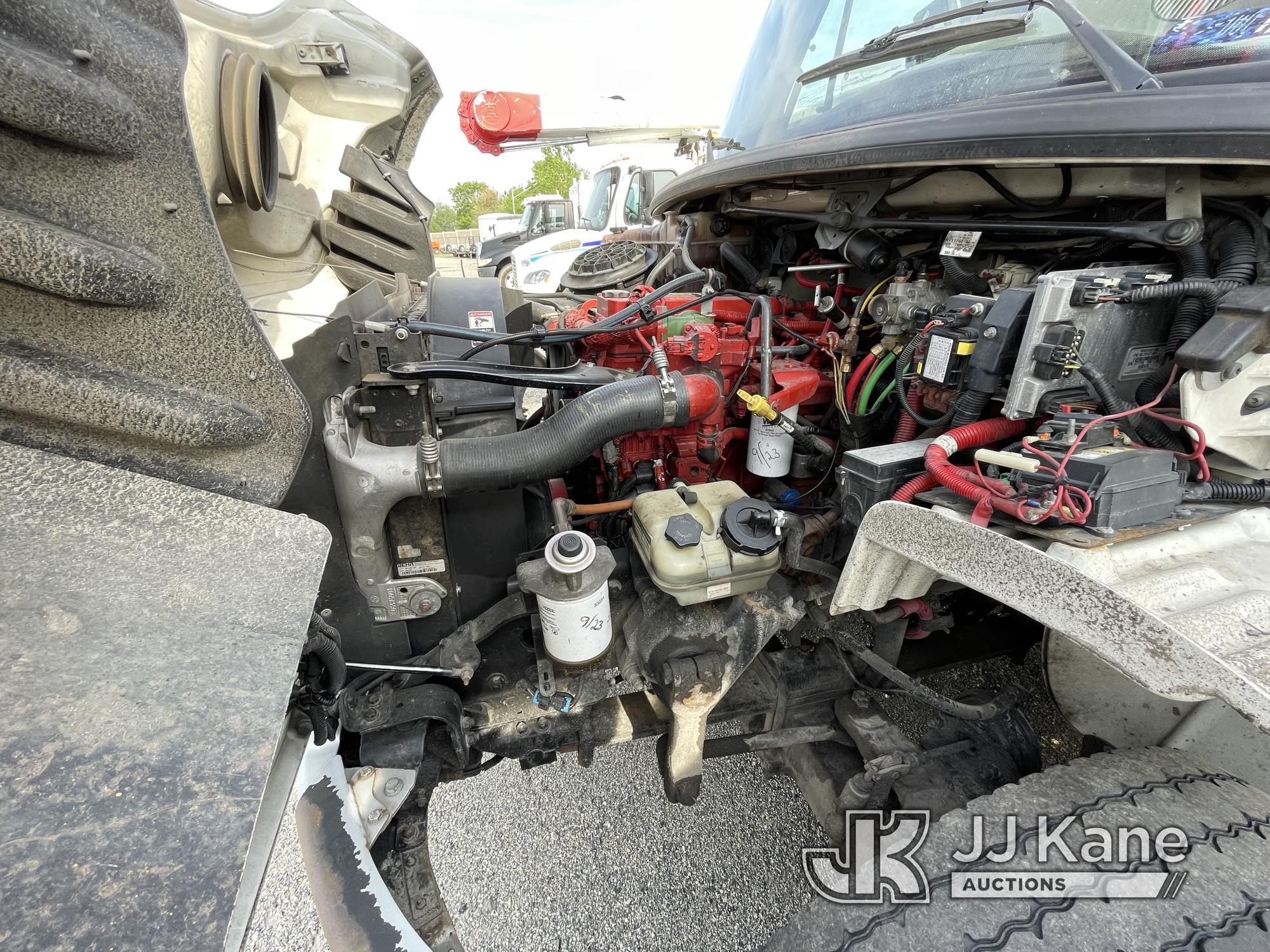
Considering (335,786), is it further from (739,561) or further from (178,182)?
(178,182)

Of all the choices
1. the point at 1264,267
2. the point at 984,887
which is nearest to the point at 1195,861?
the point at 984,887

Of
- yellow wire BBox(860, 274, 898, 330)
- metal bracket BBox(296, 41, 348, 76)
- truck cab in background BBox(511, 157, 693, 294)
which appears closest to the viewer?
yellow wire BBox(860, 274, 898, 330)

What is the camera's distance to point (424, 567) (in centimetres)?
139

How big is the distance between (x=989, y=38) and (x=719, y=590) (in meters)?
1.47

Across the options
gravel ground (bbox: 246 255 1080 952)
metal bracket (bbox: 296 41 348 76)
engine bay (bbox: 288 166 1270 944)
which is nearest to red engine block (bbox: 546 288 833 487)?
engine bay (bbox: 288 166 1270 944)

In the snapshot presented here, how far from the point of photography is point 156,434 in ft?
2.71

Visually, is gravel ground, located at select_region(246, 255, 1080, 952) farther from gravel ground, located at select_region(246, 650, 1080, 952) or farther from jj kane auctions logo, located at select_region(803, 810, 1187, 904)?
jj kane auctions logo, located at select_region(803, 810, 1187, 904)

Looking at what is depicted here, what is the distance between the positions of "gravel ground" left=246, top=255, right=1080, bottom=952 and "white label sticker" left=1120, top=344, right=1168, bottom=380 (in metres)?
1.00

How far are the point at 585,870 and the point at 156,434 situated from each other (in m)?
1.73

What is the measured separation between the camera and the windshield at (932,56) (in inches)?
44.0

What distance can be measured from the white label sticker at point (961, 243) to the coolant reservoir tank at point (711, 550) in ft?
2.48

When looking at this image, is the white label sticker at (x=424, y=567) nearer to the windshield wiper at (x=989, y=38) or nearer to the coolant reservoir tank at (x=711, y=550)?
the coolant reservoir tank at (x=711, y=550)

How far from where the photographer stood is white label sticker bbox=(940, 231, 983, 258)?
4.40 ft

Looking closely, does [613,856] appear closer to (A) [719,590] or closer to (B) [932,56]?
(A) [719,590]
